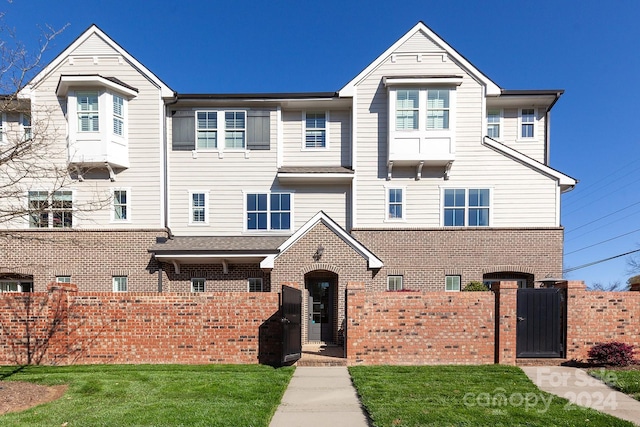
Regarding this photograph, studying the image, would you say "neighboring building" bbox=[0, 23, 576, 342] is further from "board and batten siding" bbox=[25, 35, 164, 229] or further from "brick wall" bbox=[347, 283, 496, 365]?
"brick wall" bbox=[347, 283, 496, 365]

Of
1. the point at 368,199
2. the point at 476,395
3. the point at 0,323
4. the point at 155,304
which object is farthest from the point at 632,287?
the point at 0,323

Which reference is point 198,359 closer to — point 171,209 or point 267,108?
point 171,209

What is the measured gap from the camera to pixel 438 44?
14.2 m

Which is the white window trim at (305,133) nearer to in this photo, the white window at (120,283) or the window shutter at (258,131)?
the window shutter at (258,131)

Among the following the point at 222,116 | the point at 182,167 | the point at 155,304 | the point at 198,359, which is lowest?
the point at 198,359

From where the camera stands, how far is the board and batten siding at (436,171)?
14.0 metres

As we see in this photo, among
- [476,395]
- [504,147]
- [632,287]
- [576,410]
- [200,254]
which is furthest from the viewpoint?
[504,147]

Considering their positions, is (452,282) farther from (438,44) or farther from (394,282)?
(438,44)

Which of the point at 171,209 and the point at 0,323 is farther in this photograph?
the point at 171,209

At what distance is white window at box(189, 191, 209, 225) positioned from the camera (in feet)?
47.9

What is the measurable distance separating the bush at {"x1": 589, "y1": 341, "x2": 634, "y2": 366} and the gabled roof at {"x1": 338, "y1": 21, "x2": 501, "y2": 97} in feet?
31.1

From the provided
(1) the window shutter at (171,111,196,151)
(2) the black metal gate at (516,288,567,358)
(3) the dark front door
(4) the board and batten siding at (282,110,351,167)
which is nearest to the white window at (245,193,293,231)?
(4) the board and batten siding at (282,110,351,167)

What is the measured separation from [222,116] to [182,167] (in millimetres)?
2587

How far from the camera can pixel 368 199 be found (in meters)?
14.2
